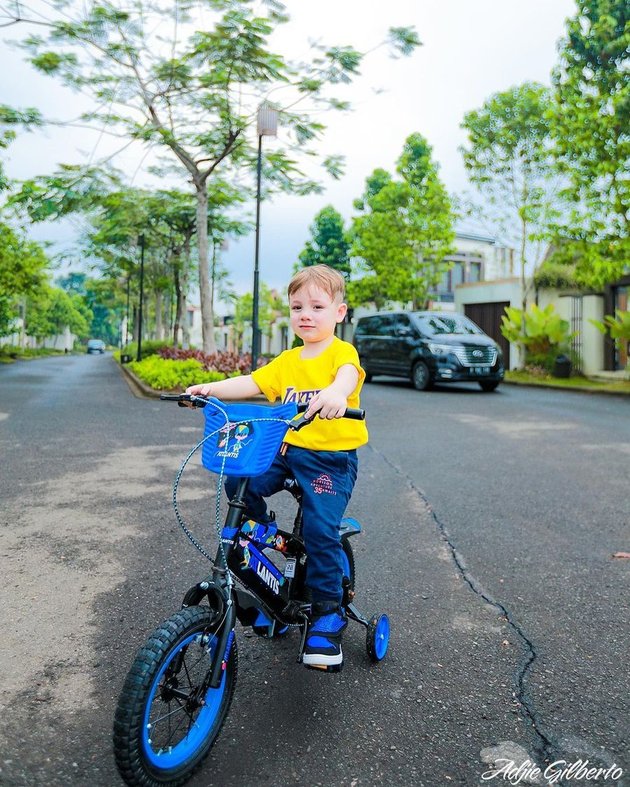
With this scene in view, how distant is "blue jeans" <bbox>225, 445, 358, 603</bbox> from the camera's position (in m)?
2.62

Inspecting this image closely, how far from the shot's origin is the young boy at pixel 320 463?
260 cm

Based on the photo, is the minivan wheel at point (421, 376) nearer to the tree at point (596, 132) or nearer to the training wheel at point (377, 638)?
the tree at point (596, 132)

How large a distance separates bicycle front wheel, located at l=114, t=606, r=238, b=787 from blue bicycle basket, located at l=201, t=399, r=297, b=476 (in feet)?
1.50

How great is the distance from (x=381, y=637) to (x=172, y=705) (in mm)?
1006

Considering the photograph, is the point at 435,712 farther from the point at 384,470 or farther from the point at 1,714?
the point at 384,470

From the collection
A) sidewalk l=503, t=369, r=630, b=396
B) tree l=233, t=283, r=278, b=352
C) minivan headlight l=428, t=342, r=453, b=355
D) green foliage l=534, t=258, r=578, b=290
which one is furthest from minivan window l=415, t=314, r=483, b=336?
tree l=233, t=283, r=278, b=352

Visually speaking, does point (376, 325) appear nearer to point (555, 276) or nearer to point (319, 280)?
point (555, 276)

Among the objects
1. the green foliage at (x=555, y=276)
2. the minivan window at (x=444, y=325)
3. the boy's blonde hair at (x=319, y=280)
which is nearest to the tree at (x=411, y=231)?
the green foliage at (x=555, y=276)

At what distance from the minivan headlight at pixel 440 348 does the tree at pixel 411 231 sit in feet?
47.2

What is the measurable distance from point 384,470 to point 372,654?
4.30 meters

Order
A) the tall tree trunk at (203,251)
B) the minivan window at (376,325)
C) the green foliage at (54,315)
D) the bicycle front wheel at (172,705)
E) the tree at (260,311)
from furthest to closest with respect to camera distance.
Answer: the green foliage at (54,315), the tree at (260,311), the minivan window at (376,325), the tall tree trunk at (203,251), the bicycle front wheel at (172,705)

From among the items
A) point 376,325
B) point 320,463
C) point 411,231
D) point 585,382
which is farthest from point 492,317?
point 320,463

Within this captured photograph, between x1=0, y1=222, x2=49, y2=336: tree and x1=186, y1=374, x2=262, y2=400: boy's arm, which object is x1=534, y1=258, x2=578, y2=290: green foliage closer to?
x1=0, y1=222, x2=49, y2=336: tree

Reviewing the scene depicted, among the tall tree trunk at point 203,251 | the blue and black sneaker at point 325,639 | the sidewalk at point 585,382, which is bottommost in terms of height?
the blue and black sneaker at point 325,639
